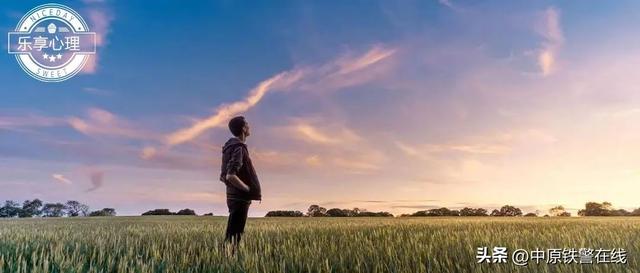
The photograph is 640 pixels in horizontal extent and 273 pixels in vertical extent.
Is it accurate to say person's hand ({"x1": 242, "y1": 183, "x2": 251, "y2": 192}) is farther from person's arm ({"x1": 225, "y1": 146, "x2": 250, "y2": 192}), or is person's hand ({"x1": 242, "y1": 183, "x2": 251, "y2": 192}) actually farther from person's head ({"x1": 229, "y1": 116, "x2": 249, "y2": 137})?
person's head ({"x1": 229, "y1": 116, "x2": 249, "y2": 137})

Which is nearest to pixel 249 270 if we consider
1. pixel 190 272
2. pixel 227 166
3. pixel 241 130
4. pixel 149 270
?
→ pixel 190 272

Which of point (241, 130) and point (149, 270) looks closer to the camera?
point (149, 270)

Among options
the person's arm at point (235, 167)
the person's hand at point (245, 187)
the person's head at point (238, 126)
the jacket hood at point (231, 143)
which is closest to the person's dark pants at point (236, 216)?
the person's hand at point (245, 187)

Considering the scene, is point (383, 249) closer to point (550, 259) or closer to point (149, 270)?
point (550, 259)

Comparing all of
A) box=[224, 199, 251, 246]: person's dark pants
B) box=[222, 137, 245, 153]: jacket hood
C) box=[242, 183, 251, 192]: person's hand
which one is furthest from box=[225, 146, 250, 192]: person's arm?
box=[224, 199, 251, 246]: person's dark pants

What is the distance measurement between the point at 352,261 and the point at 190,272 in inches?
72.6

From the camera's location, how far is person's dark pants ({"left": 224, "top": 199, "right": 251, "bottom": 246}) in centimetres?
693

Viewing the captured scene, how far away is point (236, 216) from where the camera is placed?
7.01 meters

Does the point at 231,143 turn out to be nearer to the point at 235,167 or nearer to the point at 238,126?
the point at 238,126

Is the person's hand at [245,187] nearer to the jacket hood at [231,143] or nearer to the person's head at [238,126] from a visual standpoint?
the jacket hood at [231,143]

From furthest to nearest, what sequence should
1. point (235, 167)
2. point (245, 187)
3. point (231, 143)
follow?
point (231, 143) < point (245, 187) < point (235, 167)

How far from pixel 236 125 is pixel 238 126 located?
0.03 m

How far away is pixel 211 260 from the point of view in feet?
21.6

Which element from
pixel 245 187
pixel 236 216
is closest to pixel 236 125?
pixel 245 187
